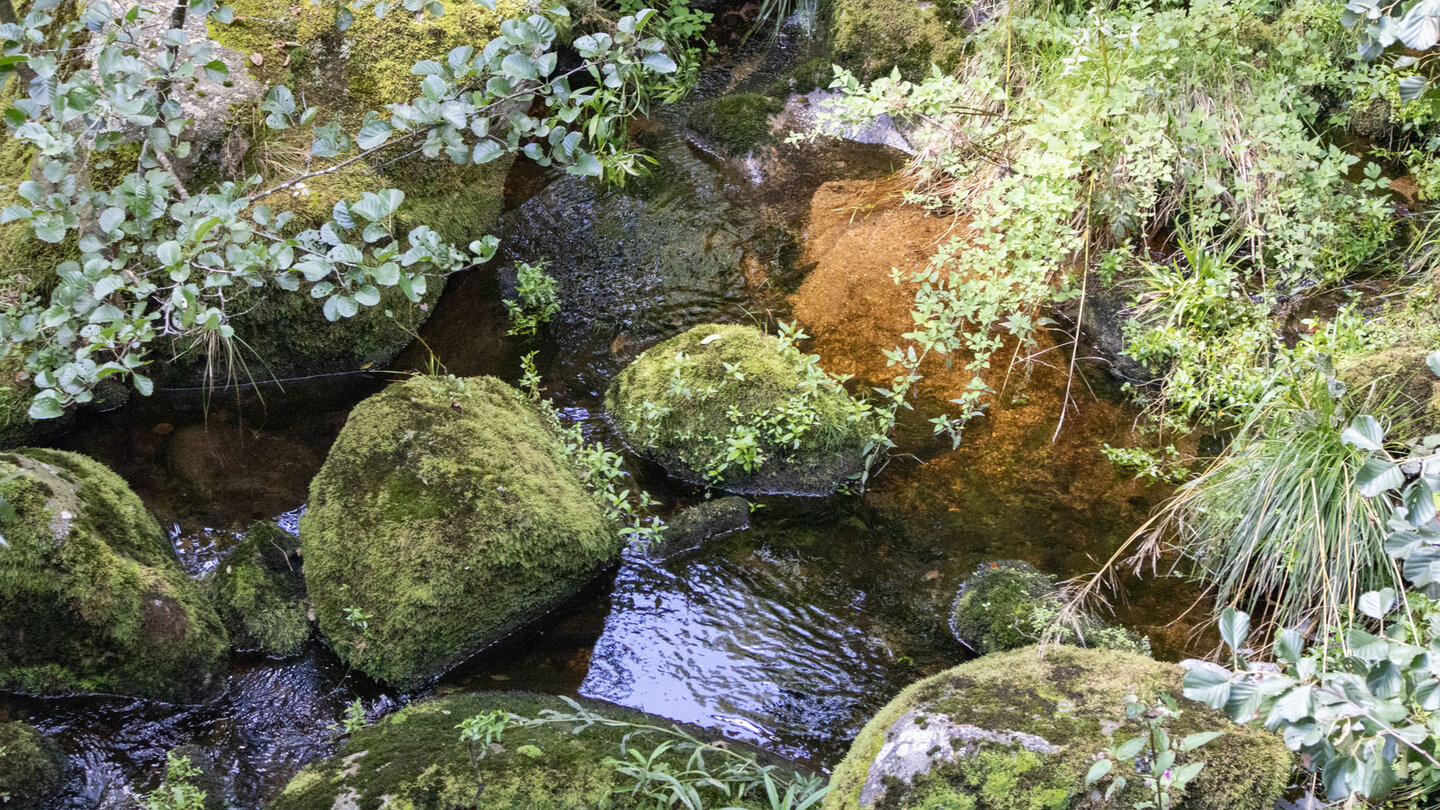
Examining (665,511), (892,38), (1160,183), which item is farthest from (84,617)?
(892,38)

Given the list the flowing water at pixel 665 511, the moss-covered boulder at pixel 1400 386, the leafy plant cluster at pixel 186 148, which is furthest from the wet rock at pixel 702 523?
the moss-covered boulder at pixel 1400 386

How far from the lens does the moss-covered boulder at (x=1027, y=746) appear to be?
7.95ft

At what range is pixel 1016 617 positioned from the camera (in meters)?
3.59

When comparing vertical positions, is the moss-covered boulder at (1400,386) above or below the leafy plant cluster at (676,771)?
above

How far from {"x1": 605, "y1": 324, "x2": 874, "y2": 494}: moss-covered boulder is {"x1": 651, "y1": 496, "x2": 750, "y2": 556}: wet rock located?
197 millimetres

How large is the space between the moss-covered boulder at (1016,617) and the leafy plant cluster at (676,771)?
3.37 ft

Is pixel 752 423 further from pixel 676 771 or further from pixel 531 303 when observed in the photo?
pixel 676 771

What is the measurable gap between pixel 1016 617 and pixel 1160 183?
2.93 metres

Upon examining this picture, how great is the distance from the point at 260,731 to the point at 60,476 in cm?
142

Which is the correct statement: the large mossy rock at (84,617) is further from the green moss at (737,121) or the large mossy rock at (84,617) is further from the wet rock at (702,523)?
the green moss at (737,121)

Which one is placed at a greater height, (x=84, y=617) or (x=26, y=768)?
(x=84, y=617)

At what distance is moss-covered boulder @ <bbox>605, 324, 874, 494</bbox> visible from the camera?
14.6 ft

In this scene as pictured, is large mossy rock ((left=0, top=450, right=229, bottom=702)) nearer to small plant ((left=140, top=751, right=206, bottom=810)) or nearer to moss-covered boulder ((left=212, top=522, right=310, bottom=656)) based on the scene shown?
moss-covered boulder ((left=212, top=522, right=310, bottom=656))

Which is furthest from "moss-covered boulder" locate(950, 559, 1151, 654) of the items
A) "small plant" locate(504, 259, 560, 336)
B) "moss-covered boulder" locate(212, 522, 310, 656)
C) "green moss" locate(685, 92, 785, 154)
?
"green moss" locate(685, 92, 785, 154)
